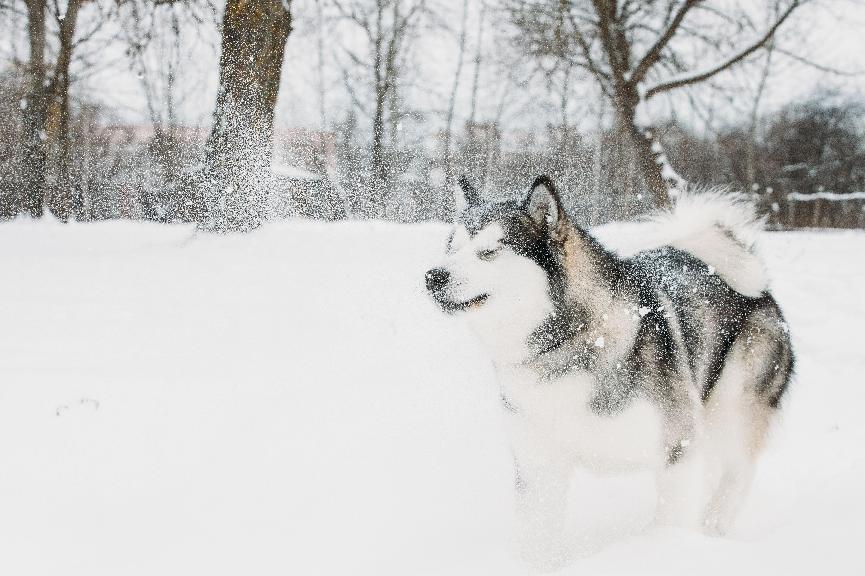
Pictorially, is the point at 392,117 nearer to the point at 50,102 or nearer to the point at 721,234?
the point at 50,102

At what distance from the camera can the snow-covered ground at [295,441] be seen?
238 cm

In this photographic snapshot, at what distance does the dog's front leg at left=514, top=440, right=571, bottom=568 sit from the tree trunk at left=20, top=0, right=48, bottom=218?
1027 cm

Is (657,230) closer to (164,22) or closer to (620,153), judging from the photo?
(164,22)

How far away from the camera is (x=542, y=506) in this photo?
2.31 metres

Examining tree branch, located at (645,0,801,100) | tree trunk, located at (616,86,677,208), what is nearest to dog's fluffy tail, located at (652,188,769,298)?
tree trunk, located at (616,86,677,208)

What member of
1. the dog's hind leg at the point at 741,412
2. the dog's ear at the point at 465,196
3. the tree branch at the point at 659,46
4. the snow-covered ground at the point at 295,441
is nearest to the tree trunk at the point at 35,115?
the snow-covered ground at the point at 295,441

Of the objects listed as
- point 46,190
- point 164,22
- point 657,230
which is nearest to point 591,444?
point 657,230

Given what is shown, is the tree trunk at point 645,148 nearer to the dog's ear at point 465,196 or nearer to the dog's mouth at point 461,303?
the dog's ear at point 465,196

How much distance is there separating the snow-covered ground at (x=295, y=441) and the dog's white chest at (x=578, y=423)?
0.27 meters

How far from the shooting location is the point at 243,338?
13.2 feet

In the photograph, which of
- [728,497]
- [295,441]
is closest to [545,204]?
[728,497]

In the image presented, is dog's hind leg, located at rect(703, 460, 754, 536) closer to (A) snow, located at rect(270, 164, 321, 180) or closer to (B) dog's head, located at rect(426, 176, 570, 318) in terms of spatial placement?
(B) dog's head, located at rect(426, 176, 570, 318)

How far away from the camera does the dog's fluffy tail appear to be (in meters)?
2.82

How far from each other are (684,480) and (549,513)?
48 centimetres
